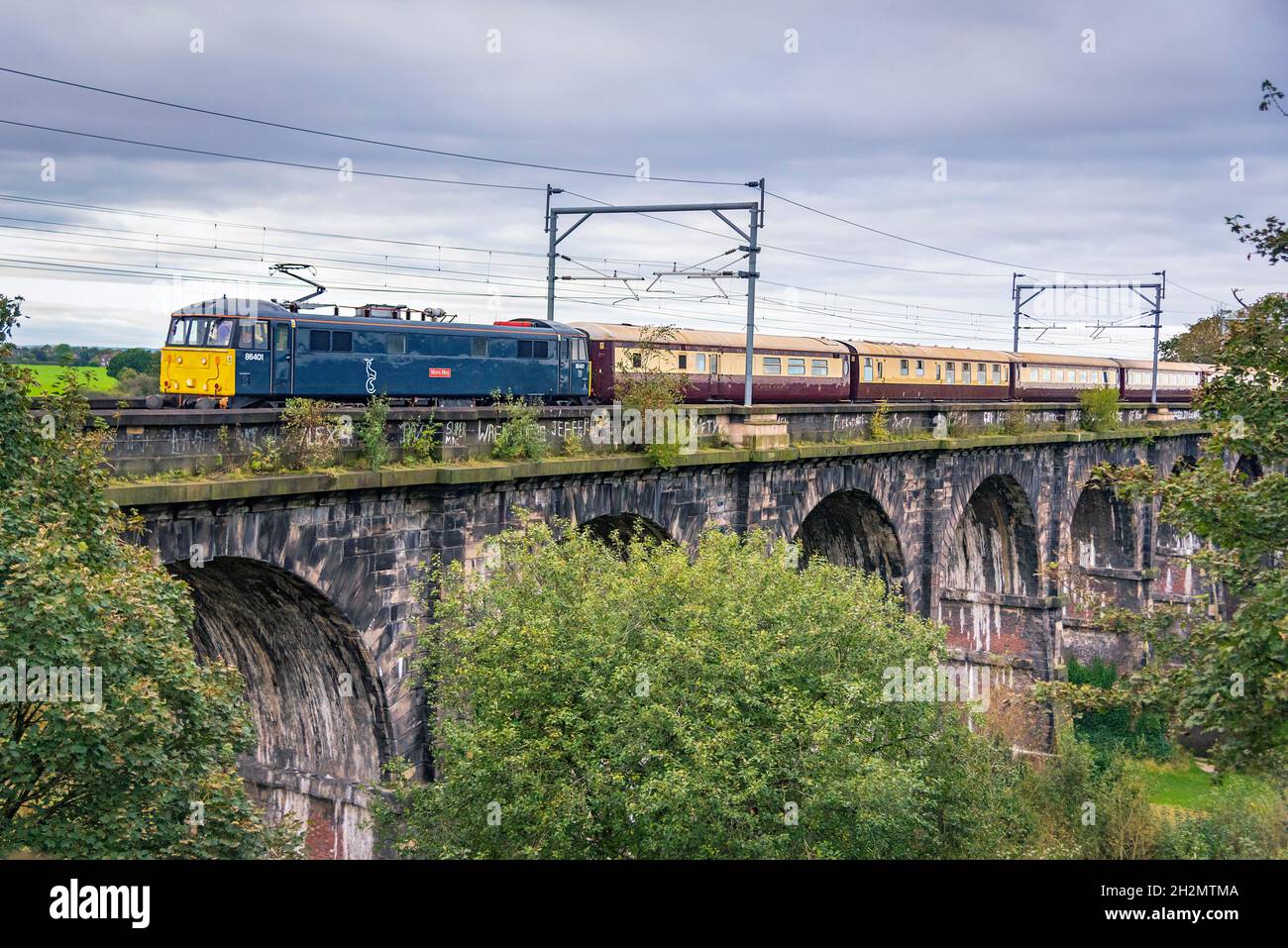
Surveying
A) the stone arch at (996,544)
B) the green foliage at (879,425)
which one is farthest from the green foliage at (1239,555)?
the stone arch at (996,544)

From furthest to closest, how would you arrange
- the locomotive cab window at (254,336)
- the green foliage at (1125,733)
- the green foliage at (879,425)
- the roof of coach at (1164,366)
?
the roof of coach at (1164,366) → the green foliage at (1125,733) → the green foliage at (879,425) → the locomotive cab window at (254,336)

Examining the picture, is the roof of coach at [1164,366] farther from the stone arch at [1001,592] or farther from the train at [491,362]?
the stone arch at [1001,592]

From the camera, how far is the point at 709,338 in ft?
116

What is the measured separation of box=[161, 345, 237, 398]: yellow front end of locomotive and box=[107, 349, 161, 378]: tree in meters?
13.6

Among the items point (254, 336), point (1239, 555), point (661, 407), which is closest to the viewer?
point (1239, 555)

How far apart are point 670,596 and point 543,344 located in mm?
14281

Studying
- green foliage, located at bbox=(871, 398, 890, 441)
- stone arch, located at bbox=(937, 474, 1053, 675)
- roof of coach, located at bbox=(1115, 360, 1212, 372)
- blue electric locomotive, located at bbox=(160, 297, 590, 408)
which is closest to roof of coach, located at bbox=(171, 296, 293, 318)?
blue electric locomotive, located at bbox=(160, 297, 590, 408)

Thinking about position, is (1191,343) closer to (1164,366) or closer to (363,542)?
(1164,366)

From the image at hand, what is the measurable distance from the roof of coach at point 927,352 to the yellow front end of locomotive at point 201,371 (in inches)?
961

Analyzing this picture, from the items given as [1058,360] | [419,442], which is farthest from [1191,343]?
[419,442]

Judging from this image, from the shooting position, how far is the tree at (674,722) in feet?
42.9

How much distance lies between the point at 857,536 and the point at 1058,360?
26.3 metres

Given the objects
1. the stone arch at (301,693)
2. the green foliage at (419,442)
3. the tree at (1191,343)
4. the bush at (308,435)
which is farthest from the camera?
the tree at (1191,343)

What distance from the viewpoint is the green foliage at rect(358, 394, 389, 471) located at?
1628cm
